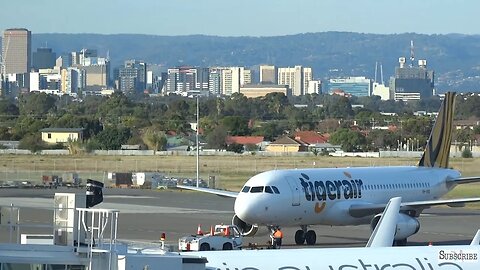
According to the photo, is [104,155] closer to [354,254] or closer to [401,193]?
[401,193]

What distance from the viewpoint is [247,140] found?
16150cm

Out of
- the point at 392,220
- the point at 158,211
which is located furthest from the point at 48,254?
the point at 158,211

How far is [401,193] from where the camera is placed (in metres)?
46.9

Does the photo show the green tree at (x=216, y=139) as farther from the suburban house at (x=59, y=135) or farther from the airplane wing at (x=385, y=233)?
the airplane wing at (x=385, y=233)

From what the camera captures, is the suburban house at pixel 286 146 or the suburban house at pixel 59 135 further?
the suburban house at pixel 286 146

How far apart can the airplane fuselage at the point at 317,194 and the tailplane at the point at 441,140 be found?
3.35 meters

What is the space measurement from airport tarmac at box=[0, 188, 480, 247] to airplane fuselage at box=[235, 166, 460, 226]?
1.23 m

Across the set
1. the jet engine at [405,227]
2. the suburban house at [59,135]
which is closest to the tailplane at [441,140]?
the jet engine at [405,227]

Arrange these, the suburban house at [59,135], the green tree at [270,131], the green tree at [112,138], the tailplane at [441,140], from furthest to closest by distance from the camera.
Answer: the green tree at [270,131] → the suburban house at [59,135] → the green tree at [112,138] → the tailplane at [441,140]

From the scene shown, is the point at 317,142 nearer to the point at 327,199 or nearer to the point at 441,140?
the point at 441,140

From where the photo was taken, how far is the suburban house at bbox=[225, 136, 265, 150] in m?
157

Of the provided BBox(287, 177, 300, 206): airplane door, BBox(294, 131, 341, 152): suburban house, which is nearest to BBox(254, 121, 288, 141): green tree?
BBox(294, 131, 341, 152): suburban house

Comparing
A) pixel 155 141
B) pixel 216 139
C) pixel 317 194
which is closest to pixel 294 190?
pixel 317 194

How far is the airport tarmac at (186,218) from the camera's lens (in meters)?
45.7
